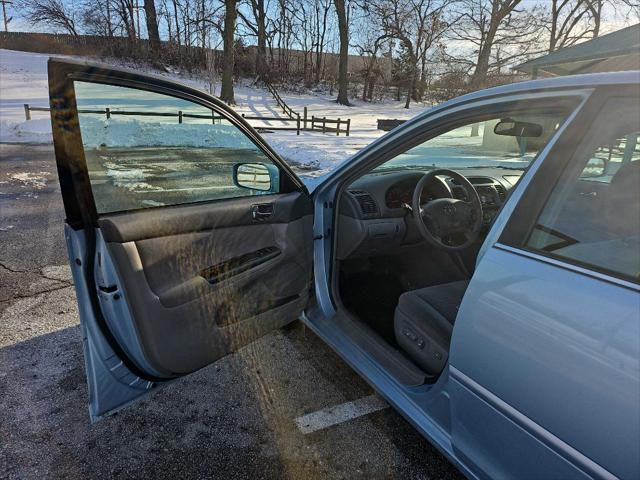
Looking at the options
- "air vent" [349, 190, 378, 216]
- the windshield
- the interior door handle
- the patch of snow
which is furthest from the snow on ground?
the interior door handle

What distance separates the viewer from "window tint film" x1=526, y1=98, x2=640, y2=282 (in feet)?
3.92

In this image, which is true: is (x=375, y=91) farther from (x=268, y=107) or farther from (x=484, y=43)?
(x=268, y=107)

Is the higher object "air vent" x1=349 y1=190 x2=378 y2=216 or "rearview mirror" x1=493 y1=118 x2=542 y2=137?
"rearview mirror" x1=493 y1=118 x2=542 y2=137

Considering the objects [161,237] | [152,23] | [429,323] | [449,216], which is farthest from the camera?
[152,23]

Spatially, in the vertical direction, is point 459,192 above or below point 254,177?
below

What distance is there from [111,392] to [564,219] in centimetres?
188

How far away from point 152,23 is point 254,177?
127 feet

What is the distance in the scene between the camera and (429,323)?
195cm

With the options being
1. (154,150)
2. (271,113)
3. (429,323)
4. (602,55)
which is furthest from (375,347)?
(271,113)

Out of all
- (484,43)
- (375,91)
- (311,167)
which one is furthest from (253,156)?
(375,91)

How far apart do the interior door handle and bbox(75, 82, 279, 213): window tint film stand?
0.49 feet

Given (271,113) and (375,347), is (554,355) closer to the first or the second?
(375,347)

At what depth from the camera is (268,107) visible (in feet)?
88.4

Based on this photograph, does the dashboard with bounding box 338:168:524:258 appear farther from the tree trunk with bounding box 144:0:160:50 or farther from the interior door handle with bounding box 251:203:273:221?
the tree trunk with bounding box 144:0:160:50
